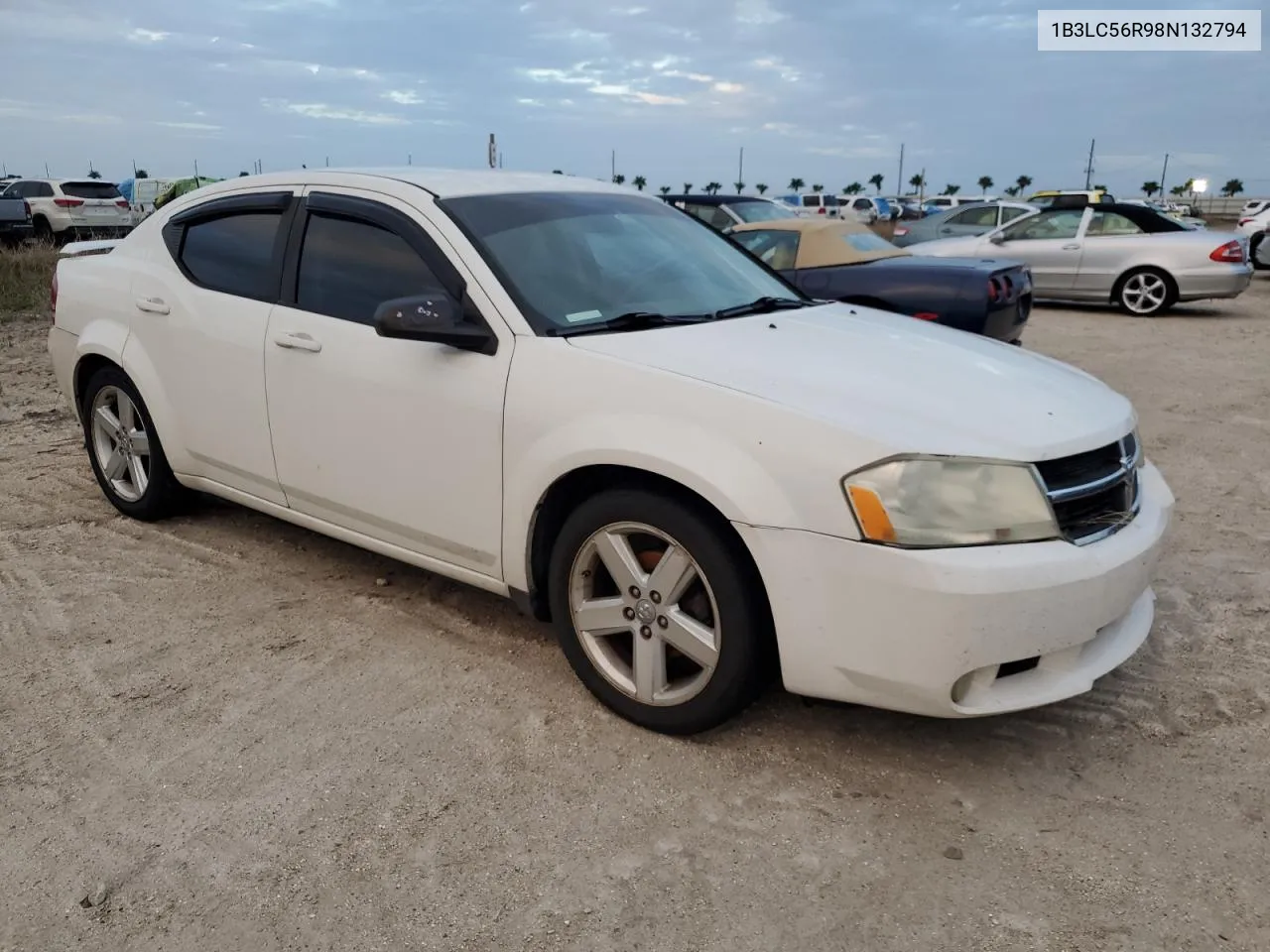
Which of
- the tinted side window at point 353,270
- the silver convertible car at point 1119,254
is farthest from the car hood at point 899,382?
the silver convertible car at point 1119,254

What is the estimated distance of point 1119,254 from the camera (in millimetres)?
12703

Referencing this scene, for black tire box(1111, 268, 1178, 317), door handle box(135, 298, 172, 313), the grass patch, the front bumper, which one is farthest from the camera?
black tire box(1111, 268, 1178, 317)

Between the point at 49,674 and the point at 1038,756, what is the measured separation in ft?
10.4

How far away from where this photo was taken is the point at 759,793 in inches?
107

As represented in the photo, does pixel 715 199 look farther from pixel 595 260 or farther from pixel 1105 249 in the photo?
pixel 595 260

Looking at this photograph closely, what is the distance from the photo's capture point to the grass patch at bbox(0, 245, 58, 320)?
12086mm

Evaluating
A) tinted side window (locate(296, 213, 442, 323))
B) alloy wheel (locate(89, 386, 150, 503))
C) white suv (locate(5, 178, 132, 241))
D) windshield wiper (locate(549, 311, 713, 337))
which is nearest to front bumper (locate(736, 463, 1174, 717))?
windshield wiper (locate(549, 311, 713, 337))

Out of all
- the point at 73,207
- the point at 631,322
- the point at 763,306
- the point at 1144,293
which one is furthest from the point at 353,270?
the point at 73,207

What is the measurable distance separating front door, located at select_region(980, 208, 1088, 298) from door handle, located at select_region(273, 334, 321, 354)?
11061 mm

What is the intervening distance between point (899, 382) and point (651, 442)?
731mm

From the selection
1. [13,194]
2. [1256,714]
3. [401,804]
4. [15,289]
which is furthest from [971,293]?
[13,194]

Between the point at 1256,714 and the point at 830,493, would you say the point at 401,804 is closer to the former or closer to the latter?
the point at 830,493

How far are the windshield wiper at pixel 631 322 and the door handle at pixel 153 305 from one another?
2107mm

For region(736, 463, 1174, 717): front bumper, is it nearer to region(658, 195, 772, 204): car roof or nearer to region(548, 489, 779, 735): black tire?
region(548, 489, 779, 735): black tire
